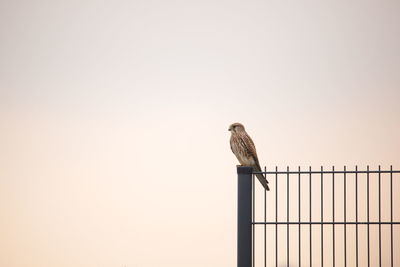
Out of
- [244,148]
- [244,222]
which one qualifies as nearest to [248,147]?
[244,148]

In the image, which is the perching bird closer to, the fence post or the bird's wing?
the bird's wing

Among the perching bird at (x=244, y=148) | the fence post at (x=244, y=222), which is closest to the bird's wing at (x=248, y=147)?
the perching bird at (x=244, y=148)

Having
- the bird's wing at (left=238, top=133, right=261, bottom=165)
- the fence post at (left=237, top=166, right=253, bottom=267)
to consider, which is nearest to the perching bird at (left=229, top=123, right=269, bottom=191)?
the bird's wing at (left=238, top=133, right=261, bottom=165)

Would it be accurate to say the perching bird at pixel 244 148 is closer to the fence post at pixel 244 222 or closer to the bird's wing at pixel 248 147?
the bird's wing at pixel 248 147

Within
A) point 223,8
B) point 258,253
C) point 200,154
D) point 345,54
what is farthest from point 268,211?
point 223,8

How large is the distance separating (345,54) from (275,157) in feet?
4.09

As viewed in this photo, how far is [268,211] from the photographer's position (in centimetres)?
533

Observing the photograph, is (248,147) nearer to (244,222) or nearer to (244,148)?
(244,148)

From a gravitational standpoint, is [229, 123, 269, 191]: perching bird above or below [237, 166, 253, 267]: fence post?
above

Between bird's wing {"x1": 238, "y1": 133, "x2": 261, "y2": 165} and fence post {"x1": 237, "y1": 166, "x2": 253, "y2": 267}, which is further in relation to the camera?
bird's wing {"x1": 238, "y1": 133, "x2": 261, "y2": 165}

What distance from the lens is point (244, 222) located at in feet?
9.84

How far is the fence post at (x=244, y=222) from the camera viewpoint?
3.00 meters

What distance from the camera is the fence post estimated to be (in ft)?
9.85

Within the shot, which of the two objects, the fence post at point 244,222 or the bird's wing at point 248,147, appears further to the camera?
the bird's wing at point 248,147
